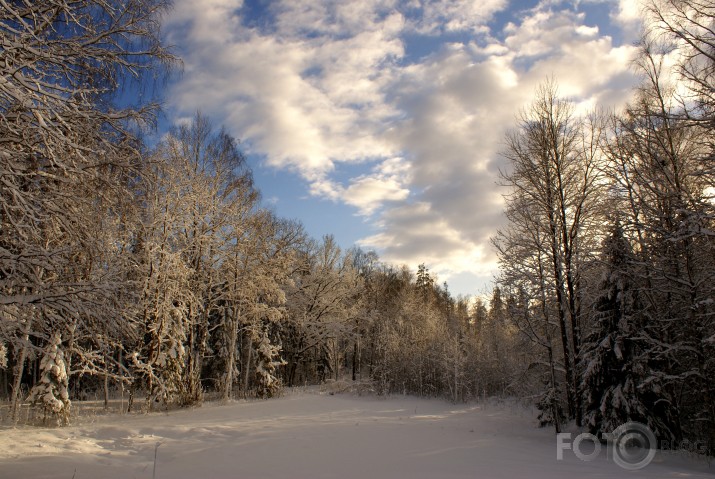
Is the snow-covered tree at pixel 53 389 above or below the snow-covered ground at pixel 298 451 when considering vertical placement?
above

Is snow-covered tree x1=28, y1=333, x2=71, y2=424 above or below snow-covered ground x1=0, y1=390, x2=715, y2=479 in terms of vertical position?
above

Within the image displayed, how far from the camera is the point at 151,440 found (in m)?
9.77

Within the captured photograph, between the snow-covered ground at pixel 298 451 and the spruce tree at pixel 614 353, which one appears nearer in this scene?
the snow-covered ground at pixel 298 451

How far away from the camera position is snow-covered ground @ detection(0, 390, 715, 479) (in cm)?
742

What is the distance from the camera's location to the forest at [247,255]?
195 inches

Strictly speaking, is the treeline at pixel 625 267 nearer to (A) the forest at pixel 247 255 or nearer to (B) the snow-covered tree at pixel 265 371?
(A) the forest at pixel 247 255

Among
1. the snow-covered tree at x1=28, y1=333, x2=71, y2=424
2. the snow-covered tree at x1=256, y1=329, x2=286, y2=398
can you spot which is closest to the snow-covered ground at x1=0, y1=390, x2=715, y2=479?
the snow-covered tree at x1=28, y1=333, x2=71, y2=424

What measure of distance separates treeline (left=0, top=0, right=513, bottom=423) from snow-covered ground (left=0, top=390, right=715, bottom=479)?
2.17 metres

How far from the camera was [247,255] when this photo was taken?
69.1 ft

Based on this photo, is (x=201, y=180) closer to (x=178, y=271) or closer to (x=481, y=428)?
(x=178, y=271)

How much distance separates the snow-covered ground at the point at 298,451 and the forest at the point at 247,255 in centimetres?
205

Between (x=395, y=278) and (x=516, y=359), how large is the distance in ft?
101

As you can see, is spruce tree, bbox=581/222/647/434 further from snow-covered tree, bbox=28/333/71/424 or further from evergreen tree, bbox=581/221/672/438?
snow-covered tree, bbox=28/333/71/424

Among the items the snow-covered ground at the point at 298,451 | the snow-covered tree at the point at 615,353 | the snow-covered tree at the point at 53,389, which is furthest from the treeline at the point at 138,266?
the snow-covered tree at the point at 615,353
